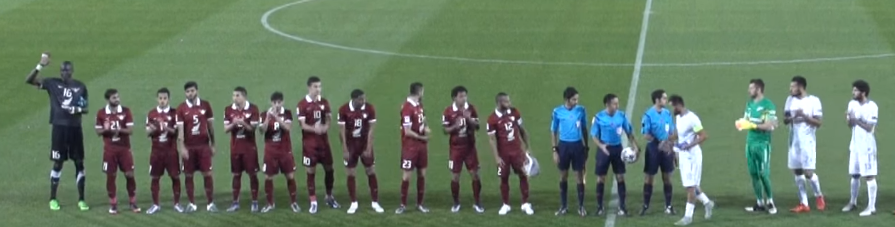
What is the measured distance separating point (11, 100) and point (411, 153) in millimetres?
9942

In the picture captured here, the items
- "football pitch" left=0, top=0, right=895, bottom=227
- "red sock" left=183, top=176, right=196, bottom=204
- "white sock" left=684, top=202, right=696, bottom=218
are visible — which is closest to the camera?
"white sock" left=684, top=202, right=696, bottom=218

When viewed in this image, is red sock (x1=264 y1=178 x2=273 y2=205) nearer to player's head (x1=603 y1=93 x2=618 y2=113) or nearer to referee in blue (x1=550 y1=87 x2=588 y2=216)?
referee in blue (x1=550 y1=87 x2=588 y2=216)

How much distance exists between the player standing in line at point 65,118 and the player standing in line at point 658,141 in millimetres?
6790

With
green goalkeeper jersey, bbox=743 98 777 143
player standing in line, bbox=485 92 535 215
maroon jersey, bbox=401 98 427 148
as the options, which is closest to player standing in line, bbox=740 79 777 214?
green goalkeeper jersey, bbox=743 98 777 143

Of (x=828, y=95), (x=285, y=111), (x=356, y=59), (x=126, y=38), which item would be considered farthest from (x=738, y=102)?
(x=126, y=38)

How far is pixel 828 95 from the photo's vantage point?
98.5 ft

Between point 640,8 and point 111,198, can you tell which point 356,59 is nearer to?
point 640,8

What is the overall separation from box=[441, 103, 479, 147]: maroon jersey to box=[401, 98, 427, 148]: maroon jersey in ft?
0.94

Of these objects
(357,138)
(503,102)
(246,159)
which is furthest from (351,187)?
(503,102)

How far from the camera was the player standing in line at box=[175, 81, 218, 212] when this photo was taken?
21.8 m

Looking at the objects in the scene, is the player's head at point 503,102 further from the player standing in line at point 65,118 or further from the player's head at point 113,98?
the player standing in line at point 65,118

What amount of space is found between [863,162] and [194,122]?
7912 mm

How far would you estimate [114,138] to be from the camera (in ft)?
71.7

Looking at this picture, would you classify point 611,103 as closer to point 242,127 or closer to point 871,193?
point 871,193
